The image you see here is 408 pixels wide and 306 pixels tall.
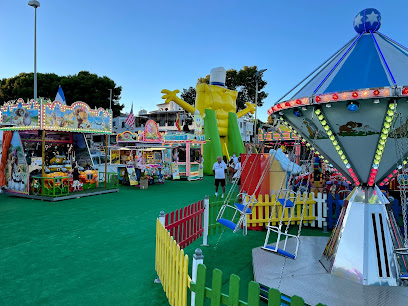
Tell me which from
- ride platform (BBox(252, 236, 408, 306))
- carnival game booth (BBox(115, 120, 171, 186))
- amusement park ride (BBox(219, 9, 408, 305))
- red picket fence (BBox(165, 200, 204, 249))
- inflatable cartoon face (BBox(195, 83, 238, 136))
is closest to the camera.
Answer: ride platform (BBox(252, 236, 408, 306))

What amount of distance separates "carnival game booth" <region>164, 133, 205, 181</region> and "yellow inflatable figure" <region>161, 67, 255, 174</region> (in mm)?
2110

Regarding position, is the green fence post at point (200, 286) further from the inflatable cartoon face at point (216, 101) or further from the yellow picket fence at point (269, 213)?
the inflatable cartoon face at point (216, 101)

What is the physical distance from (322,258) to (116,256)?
352 cm

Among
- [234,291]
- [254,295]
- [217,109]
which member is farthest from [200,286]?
[217,109]

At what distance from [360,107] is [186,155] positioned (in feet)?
49.2

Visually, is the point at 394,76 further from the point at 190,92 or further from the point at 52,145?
the point at 190,92

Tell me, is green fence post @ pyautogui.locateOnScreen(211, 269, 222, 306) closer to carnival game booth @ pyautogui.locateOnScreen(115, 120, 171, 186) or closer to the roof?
the roof

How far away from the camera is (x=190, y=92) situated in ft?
141

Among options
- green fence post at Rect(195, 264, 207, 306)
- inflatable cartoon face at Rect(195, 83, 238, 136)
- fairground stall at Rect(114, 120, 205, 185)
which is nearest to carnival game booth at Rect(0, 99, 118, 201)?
fairground stall at Rect(114, 120, 205, 185)

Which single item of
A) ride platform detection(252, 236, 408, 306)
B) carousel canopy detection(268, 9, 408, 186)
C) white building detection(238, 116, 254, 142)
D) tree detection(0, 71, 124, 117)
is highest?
tree detection(0, 71, 124, 117)

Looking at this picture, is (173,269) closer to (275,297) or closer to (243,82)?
(275,297)

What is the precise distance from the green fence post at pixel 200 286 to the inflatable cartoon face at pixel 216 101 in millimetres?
21507

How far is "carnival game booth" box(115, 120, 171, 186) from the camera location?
602 inches

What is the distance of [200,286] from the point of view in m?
2.75
